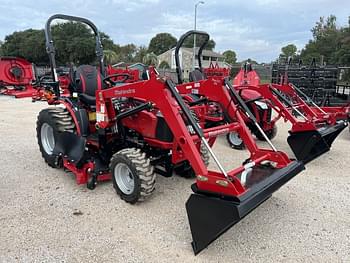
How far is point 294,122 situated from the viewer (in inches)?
206

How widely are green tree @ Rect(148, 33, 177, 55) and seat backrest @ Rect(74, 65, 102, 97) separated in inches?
2926

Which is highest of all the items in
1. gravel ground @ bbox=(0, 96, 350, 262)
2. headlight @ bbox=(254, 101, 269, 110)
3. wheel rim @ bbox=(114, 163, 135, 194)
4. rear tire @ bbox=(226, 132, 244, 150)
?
headlight @ bbox=(254, 101, 269, 110)

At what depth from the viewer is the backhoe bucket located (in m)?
5.07

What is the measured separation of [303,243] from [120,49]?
7027 centimetres

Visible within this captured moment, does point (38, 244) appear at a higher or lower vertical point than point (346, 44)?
lower

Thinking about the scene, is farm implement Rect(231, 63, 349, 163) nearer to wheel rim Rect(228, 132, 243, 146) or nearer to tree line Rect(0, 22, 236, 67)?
wheel rim Rect(228, 132, 243, 146)

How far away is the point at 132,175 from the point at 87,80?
5.84 feet

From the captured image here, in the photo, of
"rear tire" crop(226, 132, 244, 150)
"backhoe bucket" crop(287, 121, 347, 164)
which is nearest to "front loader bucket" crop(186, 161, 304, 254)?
"backhoe bucket" crop(287, 121, 347, 164)

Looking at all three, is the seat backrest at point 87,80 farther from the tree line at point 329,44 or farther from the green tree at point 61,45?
the green tree at point 61,45

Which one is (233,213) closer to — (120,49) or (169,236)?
(169,236)

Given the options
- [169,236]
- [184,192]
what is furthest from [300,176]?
[169,236]

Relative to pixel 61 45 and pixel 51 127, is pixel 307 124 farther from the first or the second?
pixel 61 45

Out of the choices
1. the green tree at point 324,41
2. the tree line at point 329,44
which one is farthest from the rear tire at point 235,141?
the green tree at point 324,41

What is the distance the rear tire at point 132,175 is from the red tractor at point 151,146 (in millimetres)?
11
